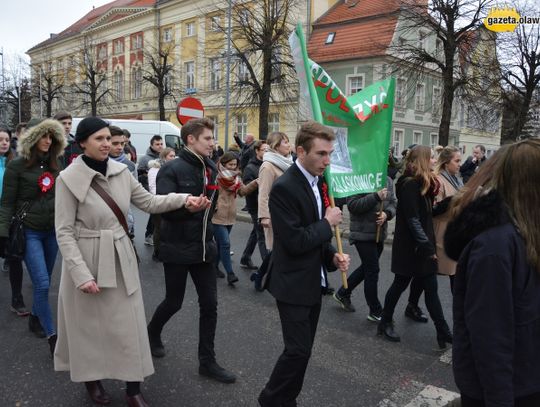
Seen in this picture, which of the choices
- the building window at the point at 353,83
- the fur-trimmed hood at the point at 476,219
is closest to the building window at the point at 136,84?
the building window at the point at 353,83

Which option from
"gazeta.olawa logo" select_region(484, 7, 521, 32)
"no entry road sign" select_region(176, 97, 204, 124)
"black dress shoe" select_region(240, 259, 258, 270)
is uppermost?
"gazeta.olawa logo" select_region(484, 7, 521, 32)

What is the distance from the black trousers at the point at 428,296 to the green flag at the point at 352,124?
Answer: 1076 millimetres

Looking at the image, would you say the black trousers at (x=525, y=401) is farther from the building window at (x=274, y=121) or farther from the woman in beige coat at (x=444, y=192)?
the building window at (x=274, y=121)

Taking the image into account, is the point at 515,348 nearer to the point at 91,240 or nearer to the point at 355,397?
the point at 355,397

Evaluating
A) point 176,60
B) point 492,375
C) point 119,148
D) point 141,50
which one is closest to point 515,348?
point 492,375

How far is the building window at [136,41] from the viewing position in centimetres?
4431

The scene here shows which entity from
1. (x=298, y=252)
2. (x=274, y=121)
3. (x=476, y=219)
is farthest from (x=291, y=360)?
(x=274, y=121)

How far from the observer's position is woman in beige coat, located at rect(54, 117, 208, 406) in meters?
3.01

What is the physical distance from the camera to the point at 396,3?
19875 mm

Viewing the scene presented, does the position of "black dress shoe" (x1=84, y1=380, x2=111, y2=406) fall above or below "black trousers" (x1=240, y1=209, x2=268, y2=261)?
below

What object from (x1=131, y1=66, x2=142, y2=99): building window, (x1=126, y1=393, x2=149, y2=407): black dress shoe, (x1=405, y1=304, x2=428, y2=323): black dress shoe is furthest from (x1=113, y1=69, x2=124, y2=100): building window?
(x1=126, y1=393, x2=149, y2=407): black dress shoe

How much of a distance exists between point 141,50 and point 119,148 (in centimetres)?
4087

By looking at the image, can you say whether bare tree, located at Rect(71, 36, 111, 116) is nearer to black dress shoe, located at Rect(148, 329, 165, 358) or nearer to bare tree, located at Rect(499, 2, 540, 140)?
bare tree, located at Rect(499, 2, 540, 140)

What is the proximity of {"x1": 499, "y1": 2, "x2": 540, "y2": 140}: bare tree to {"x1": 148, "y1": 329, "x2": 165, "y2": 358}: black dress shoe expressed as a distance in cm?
2547
